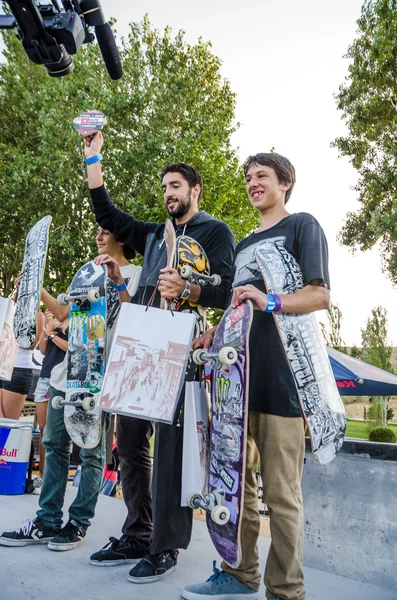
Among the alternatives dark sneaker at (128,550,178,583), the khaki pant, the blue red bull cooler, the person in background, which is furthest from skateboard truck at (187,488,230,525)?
the blue red bull cooler

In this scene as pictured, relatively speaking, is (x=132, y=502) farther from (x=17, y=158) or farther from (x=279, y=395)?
(x=17, y=158)

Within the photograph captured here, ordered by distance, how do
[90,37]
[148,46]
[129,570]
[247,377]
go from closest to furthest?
[247,377] → [129,570] → [90,37] → [148,46]

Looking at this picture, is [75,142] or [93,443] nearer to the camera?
[93,443]

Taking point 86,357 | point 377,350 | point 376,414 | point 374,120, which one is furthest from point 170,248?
point 377,350

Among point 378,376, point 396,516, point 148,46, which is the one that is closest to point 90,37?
point 396,516

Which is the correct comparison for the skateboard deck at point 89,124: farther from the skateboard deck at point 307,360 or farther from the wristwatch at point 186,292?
the skateboard deck at point 307,360

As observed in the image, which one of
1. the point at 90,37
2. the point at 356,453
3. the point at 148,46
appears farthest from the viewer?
the point at 148,46

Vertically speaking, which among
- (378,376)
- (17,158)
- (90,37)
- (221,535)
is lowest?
(221,535)

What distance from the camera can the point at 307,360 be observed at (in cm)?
187

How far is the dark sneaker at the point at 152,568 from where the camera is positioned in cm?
207

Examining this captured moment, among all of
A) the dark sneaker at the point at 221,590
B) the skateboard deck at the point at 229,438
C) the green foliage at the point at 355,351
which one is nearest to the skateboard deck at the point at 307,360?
the skateboard deck at the point at 229,438

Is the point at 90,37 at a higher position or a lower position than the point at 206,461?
higher

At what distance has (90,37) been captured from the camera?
287 centimetres

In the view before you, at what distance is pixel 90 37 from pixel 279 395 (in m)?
2.46
